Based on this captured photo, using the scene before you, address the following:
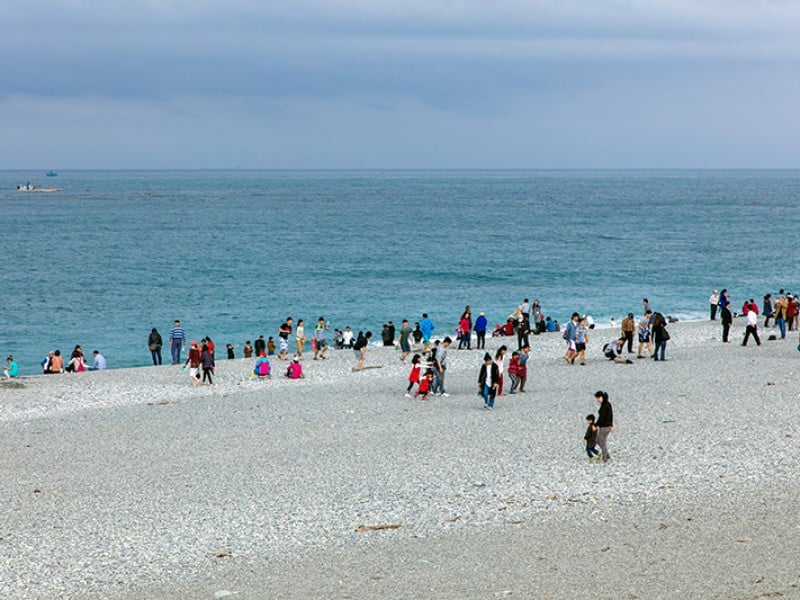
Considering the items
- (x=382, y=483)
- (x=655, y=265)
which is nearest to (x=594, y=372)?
(x=382, y=483)

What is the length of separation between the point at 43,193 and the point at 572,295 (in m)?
160

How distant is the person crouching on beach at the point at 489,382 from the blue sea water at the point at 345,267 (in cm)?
1981

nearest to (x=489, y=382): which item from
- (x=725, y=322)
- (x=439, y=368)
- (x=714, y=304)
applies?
(x=439, y=368)

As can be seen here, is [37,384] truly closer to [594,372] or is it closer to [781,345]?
[594,372]

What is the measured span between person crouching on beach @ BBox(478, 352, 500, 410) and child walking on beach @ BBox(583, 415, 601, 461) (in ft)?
16.3

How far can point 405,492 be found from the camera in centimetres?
1723

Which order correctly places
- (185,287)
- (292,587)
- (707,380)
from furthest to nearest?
(185,287) < (707,380) < (292,587)

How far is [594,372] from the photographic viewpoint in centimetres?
2884

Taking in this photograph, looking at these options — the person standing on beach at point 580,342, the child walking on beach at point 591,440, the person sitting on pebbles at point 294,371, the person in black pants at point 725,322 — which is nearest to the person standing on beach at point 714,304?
the person in black pants at point 725,322

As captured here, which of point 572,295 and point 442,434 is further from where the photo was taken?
point 572,295

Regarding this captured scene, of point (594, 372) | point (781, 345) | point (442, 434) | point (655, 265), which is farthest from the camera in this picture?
point (655, 265)

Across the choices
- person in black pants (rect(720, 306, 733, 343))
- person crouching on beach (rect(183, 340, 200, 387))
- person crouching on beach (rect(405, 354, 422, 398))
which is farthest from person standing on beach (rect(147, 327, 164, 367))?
person in black pants (rect(720, 306, 733, 343))

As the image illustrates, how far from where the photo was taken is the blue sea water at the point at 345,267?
5022 cm

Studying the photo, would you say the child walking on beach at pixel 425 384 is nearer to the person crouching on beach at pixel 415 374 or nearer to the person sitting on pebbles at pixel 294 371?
the person crouching on beach at pixel 415 374
